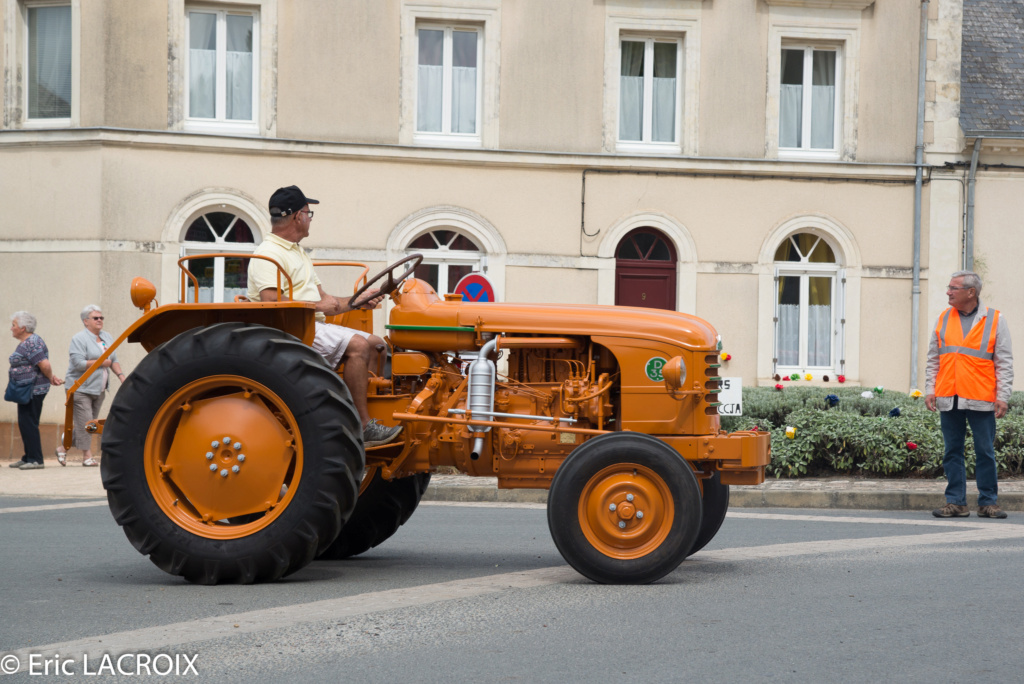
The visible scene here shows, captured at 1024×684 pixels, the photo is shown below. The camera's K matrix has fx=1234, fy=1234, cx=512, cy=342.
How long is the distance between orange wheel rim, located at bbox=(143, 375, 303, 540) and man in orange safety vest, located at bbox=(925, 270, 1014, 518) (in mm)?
6127

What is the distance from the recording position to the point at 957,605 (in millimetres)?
6051

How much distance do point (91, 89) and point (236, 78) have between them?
2.09 m

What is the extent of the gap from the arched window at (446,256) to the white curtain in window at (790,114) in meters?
5.29

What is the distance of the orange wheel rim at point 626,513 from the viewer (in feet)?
21.1

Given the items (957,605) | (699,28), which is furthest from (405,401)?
(699,28)

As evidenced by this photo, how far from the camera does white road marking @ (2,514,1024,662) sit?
5.02 meters

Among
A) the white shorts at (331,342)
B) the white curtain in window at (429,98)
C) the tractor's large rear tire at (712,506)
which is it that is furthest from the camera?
the white curtain in window at (429,98)

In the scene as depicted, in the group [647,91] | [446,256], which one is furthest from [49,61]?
[647,91]

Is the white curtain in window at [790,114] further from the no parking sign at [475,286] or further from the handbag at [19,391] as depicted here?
the handbag at [19,391]

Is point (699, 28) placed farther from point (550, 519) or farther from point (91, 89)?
point (550, 519)

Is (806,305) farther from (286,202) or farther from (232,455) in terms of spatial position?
(232,455)

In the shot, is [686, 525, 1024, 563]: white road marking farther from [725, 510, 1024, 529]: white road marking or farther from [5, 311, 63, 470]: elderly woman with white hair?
[5, 311, 63, 470]: elderly woman with white hair

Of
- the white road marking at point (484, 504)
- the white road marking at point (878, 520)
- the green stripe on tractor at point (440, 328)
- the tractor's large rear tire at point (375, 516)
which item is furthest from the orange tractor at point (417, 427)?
the white road marking at point (484, 504)

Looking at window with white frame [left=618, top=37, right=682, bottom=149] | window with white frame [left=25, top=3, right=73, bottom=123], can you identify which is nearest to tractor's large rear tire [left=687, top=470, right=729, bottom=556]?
window with white frame [left=618, top=37, right=682, bottom=149]
